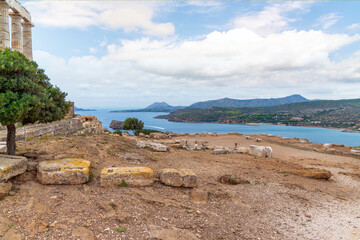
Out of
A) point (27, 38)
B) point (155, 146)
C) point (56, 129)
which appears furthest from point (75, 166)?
point (27, 38)

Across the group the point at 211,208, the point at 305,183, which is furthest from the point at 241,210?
the point at 305,183

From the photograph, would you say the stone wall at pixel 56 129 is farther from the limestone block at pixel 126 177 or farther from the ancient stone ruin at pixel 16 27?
the ancient stone ruin at pixel 16 27

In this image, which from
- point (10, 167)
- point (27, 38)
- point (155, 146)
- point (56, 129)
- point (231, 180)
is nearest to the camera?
point (10, 167)

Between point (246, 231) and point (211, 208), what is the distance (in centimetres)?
122

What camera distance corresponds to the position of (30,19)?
1953cm

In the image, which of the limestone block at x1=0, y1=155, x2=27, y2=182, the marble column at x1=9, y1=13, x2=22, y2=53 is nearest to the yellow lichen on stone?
the limestone block at x1=0, y1=155, x2=27, y2=182

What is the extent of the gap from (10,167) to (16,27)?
1838 cm

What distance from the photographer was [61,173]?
19.1 feet

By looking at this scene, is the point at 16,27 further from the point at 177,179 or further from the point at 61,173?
the point at 177,179

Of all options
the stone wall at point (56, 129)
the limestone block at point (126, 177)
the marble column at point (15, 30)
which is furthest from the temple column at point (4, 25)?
the limestone block at point (126, 177)

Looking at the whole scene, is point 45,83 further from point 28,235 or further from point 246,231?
point 246,231

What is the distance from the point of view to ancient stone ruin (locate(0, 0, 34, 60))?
15.1m

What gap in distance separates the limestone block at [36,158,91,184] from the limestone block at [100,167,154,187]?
563 millimetres

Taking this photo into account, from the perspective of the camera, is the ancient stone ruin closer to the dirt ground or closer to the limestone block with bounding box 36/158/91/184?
the dirt ground
